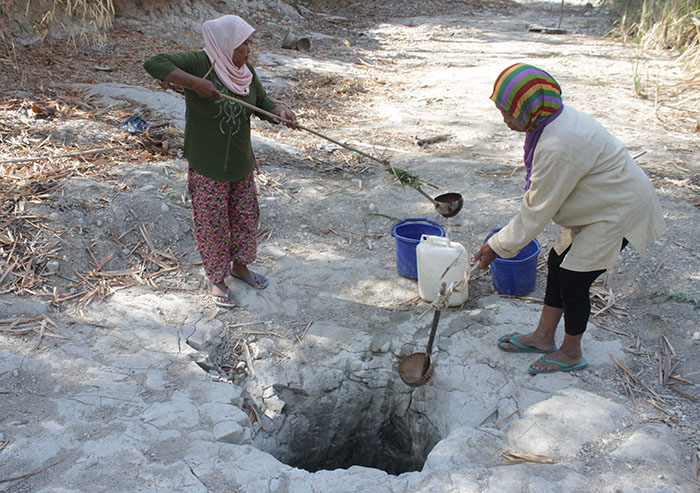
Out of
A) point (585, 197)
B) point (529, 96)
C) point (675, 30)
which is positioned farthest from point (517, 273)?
point (675, 30)

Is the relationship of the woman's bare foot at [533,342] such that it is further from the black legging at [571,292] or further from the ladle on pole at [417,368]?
the ladle on pole at [417,368]

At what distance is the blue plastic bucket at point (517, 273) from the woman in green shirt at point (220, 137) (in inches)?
70.5

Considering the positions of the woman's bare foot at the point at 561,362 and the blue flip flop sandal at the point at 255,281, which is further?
the blue flip flop sandal at the point at 255,281

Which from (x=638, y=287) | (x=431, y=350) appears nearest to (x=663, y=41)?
(x=638, y=287)

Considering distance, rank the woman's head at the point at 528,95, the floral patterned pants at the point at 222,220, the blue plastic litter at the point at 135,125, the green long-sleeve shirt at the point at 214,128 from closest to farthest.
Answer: the woman's head at the point at 528,95, the green long-sleeve shirt at the point at 214,128, the floral patterned pants at the point at 222,220, the blue plastic litter at the point at 135,125

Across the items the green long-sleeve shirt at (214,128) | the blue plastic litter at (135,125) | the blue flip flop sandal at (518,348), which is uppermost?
the green long-sleeve shirt at (214,128)

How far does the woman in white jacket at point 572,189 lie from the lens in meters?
2.31

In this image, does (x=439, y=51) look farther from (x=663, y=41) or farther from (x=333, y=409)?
(x=333, y=409)

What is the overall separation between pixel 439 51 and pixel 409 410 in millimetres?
10990

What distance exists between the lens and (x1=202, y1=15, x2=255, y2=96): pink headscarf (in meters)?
2.91

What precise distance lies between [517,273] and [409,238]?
35.3 inches

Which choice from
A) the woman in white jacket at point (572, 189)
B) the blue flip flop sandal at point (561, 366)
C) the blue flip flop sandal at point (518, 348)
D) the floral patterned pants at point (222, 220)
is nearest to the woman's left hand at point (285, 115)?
the floral patterned pants at point (222, 220)

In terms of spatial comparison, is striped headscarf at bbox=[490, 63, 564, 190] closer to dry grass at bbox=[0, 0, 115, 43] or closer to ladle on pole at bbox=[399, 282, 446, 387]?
ladle on pole at bbox=[399, 282, 446, 387]

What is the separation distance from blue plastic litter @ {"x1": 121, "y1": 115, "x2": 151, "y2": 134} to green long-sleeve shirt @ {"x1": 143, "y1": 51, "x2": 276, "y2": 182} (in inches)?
104
